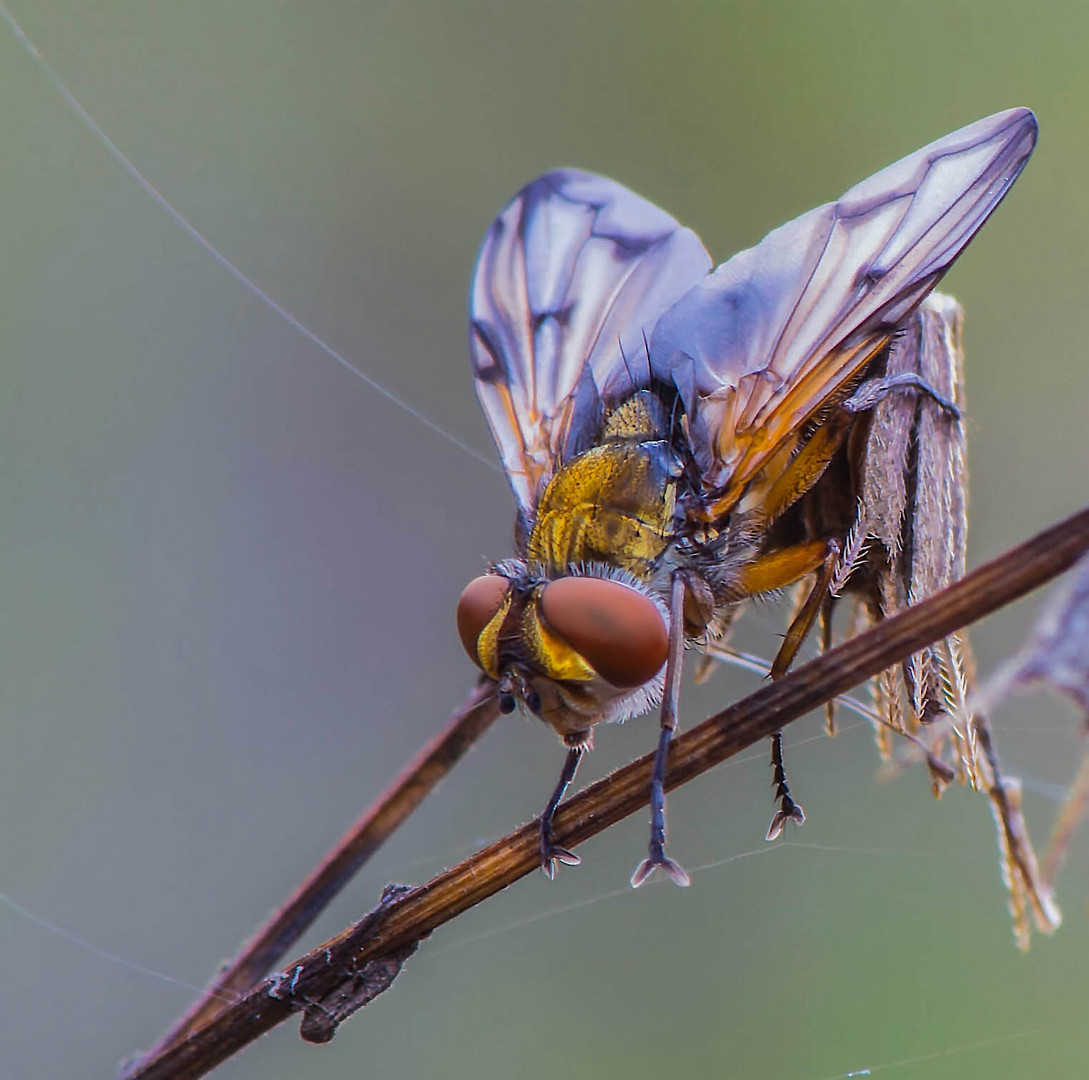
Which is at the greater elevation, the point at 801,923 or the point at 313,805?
the point at 313,805

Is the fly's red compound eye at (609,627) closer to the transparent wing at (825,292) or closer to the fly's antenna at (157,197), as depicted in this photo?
the transparent wing at (825,292)

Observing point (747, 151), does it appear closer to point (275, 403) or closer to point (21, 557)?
point (275, 403)

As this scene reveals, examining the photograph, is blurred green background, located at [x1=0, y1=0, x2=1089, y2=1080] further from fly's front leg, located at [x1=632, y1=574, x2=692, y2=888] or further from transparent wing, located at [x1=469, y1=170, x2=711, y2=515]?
transparent wing, located at [x1=469, y1=170, x2=711, y2=515]

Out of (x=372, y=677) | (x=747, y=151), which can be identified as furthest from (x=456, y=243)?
(x=372, y=677)

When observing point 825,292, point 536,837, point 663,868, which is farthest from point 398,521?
point 536,837

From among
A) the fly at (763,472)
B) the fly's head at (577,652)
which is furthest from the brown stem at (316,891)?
the fly at (763,472)

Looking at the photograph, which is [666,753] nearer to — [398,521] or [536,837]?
[536,837]
